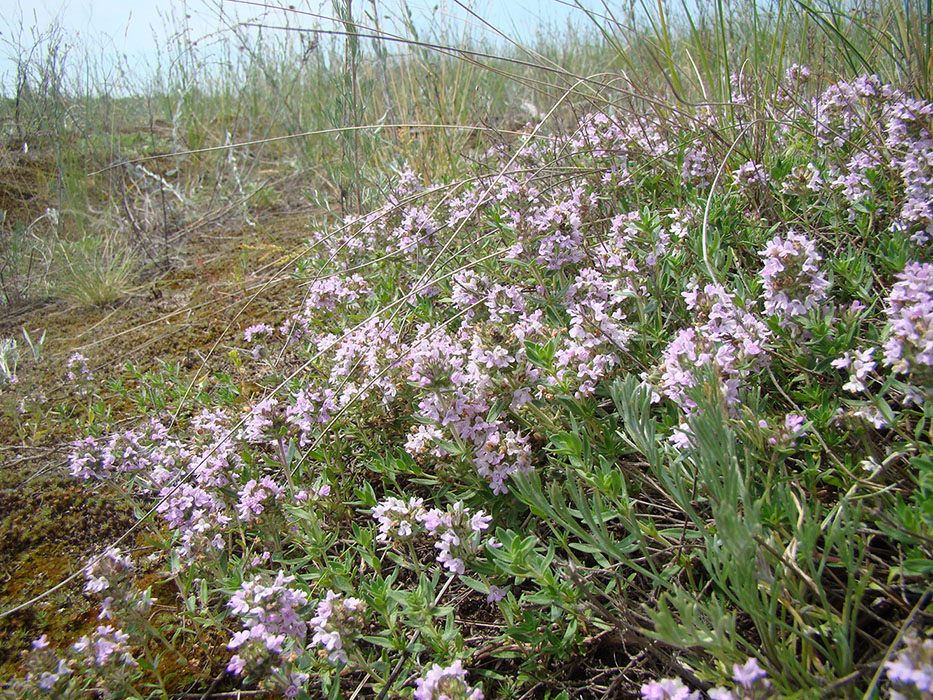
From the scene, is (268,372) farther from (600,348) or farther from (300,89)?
(300,89)

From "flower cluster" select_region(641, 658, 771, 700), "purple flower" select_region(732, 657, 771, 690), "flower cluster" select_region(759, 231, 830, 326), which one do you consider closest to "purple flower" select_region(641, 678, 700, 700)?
"flower cluster" select_region(641, 658, 771, 700)

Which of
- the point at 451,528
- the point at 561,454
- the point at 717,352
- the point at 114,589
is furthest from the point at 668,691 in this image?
the point at 114,589

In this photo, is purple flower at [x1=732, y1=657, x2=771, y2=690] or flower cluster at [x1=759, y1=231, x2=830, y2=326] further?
flower cluster at [x1=759, y1=231, x2=830, y2=326]

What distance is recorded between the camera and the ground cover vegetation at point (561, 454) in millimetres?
1346

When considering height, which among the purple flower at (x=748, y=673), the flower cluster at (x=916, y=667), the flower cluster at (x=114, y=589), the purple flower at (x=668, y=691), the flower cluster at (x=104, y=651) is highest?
the flower cluster at (x=916, y=667)

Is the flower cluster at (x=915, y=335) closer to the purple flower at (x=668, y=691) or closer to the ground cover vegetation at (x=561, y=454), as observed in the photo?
the ground cover vegetation at (x=561, y=454)

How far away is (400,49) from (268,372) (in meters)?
3.24

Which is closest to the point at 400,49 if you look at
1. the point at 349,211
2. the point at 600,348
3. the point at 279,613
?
the point at 349,211

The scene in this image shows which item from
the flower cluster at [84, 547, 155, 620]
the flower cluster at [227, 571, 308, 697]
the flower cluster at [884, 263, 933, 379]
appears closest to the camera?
the flower cluster at [884, 263, 933, 379]

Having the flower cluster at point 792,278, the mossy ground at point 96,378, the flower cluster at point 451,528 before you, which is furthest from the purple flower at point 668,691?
the mossy ground at point 96,378

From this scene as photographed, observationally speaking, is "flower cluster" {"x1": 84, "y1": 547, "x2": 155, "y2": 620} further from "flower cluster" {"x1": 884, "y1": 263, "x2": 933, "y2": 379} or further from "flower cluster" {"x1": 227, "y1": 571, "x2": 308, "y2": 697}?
"flower cluster" {"x1": 884, "y1": 263, "x2": 933, "y2": 379}

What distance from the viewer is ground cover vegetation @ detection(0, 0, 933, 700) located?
→ 1346 millimetres

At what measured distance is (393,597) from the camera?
1.68 meters

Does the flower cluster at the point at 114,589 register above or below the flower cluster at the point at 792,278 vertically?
below
